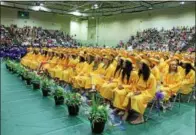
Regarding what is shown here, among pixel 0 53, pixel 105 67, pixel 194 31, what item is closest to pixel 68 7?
pixel 0 53

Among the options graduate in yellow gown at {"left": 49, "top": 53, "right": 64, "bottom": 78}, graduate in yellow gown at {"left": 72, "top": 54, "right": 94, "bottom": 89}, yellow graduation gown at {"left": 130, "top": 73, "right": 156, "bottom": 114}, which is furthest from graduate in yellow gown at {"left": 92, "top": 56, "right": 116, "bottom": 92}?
graduate in yellow gown at {"left": 49, "top": 53, "right": 64, "bottom": 78}

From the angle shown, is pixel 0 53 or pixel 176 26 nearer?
pixel 0 53

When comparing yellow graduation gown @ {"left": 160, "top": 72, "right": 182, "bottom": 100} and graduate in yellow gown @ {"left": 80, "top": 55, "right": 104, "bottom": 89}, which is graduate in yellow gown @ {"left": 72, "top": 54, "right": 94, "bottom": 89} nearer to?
graduate in yellow gown @ {"left": 80, "top": 55, "right": 104, "bottom": 89}

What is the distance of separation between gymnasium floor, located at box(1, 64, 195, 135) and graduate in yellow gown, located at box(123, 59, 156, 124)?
1.11 ft

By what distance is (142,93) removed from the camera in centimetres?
442

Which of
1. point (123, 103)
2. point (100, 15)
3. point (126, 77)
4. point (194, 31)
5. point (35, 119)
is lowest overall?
point (35, 119)

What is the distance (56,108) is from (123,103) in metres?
1.58

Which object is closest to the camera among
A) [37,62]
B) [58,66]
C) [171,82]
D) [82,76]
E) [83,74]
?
[171,82]

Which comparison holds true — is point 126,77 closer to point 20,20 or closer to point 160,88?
point 160,88

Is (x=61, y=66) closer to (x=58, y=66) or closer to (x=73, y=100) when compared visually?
(x=58, y=66)

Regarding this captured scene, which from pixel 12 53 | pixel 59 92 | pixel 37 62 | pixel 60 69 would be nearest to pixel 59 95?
pixel 59 92

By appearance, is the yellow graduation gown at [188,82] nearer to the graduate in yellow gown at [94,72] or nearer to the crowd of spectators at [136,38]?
the graduate in yellow gown at [94,72]

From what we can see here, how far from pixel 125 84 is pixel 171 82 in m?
1.37

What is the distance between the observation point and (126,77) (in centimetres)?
497
